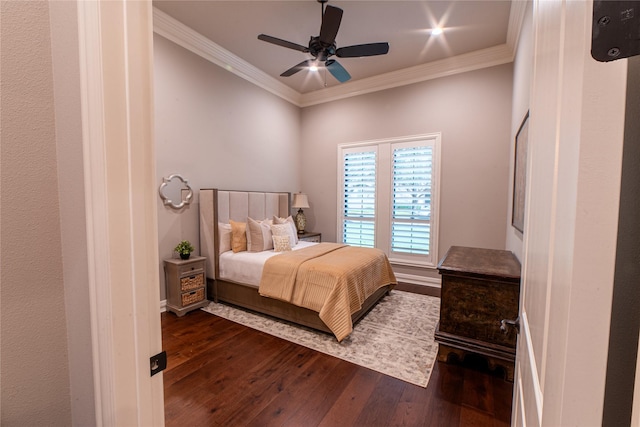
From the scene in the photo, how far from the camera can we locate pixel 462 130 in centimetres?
388

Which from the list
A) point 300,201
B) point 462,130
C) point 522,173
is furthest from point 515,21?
point 300,201

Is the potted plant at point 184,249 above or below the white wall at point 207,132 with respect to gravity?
below

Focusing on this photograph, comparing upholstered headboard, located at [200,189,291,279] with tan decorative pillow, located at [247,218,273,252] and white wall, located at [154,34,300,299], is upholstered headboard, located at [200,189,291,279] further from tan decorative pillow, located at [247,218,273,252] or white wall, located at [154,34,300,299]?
tan decorative pillow, located at [247,218,273,252]

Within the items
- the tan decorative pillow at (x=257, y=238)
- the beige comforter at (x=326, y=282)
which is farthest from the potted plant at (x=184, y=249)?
the beige comforter at (x=326, y=282)

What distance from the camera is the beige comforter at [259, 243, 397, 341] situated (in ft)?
8.25

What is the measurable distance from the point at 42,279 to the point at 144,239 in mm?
304

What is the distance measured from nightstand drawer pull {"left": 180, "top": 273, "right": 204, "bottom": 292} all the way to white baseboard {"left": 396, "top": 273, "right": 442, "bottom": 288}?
9.67 ft

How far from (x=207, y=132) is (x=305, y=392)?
10.6 feet

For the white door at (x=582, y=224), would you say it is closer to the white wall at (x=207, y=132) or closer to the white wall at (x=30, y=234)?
the white wall at (x=30, y=234)

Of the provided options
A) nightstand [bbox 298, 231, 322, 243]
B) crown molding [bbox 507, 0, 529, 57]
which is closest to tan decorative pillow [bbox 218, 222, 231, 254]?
nightstand [bbox 298, 231, 322, 243]

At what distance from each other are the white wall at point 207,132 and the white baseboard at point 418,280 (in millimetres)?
2612

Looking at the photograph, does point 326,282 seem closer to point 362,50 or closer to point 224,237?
point 224,237

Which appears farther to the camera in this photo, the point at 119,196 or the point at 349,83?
the point at 349,83

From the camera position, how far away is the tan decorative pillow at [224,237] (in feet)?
11.4
